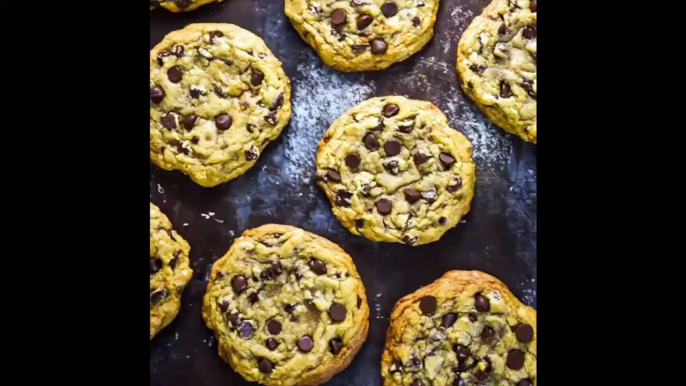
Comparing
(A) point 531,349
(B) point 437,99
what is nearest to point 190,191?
(B) point 437,99

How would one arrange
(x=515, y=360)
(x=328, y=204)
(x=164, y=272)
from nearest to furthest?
(x=515, y=360), (x=164, y=272), (x=328, y=204)

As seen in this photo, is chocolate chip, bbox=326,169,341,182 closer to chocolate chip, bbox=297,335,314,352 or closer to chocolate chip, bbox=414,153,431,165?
chocolate chip, bbox=414,153,431,165

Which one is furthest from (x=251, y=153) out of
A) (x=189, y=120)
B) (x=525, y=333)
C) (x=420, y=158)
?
(x=525, y=333)

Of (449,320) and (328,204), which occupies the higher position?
(328,204)

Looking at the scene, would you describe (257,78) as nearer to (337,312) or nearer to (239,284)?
(239,284)

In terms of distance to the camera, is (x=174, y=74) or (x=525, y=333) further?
(x=174, y=74)

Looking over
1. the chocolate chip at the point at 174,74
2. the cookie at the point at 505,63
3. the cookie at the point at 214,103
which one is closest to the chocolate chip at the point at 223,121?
the cookie at the point at 214,103
